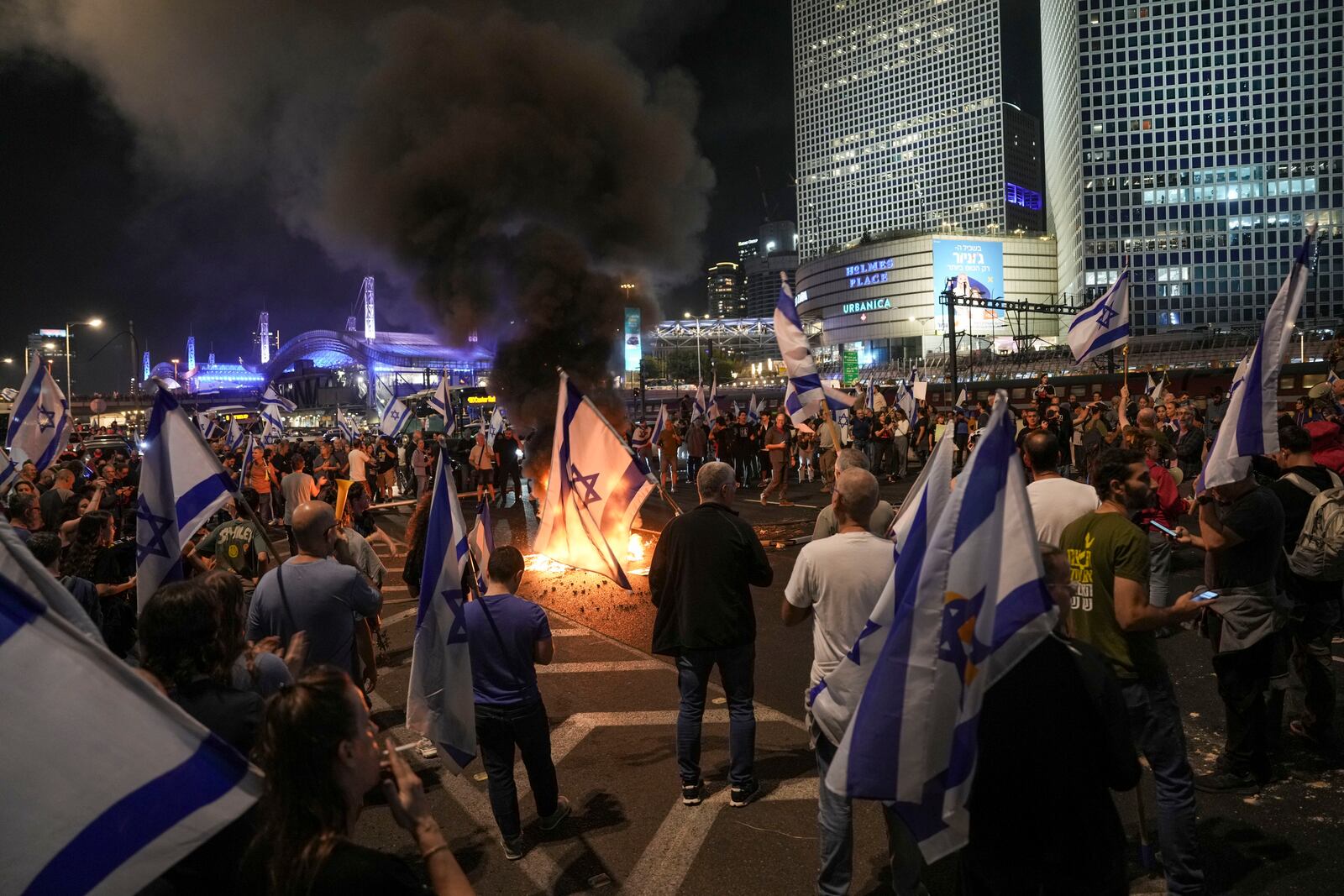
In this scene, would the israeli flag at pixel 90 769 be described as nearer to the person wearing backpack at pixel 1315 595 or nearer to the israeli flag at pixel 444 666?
the israeli flag at pixel 444 666

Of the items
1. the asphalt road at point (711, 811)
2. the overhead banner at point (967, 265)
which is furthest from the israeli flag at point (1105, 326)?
the overhead banner at point (967, 265)

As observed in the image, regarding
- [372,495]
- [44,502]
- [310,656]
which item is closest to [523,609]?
[310,656]

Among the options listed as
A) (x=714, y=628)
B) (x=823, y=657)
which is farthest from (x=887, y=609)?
(x=714, y=628)

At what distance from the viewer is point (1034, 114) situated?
138875mm

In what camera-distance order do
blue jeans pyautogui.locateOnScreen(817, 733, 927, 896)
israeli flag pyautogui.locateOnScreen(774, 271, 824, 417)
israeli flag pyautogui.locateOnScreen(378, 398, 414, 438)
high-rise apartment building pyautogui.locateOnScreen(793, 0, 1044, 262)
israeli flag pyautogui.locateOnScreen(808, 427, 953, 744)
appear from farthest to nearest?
high-rise apartment building pyautogui.locateOnScreen(793, 0, 1044, 262)
israeli flag pyautogui.locateOnScreen(378, 398, 414, 438)
israeli flag pyautogui.locateOnScreen(774, 271, 824, 417)
blue jeans pyautogui.locateOnScreen(817, 733, 927, 896)
israeli flag pyautogui.locateOnScreen(808, 427, 953, 744)

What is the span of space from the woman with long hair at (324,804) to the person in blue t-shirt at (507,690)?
81.7 inches

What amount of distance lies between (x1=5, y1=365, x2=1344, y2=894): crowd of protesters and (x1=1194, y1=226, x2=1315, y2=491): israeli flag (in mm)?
125

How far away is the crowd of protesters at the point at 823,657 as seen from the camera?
5.91 feet

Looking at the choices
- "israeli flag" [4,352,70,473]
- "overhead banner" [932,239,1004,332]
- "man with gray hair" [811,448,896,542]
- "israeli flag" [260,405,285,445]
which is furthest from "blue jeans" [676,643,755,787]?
"overhead banner" [932,239,1004,332]

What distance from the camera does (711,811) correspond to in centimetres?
428

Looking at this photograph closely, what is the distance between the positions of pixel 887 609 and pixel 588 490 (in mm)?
3352

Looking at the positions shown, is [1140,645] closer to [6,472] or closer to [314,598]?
[314,598]

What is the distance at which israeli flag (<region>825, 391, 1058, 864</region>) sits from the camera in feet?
7.34

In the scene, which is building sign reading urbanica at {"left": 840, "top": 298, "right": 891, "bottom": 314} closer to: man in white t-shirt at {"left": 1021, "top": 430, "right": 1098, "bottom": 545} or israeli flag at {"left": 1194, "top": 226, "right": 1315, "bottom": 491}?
israeli flag at {"left": 1194, "top": 226, "right": 1315, "bottom": 491}
